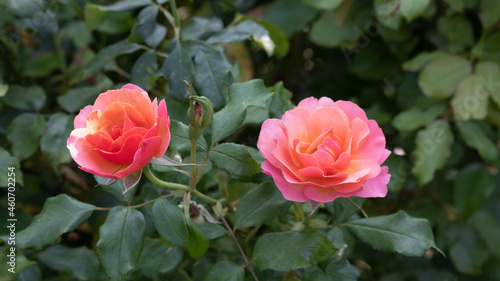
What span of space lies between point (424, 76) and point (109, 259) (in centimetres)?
84

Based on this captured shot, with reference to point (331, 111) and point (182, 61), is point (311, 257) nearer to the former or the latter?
point (331, 111)

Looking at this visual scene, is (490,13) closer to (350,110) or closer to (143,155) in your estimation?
(350,110)

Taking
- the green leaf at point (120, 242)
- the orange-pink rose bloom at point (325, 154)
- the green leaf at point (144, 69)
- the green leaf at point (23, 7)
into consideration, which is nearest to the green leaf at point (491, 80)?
the orange-pink rose bloom at point (325, 154)

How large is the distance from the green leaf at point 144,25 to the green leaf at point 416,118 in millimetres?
627

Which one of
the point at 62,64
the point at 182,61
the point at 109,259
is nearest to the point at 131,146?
the point at 109,259

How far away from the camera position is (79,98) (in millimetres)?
923

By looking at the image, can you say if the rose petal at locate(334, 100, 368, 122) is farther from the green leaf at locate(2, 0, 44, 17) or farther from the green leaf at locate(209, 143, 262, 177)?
the green leaf at locate(2, 0, 44, 17)

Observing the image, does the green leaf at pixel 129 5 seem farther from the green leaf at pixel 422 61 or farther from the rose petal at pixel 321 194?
the green leaf at pixel 422 61

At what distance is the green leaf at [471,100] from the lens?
40.0 inches

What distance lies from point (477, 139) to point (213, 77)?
2.36 feet

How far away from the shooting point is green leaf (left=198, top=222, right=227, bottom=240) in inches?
24.6

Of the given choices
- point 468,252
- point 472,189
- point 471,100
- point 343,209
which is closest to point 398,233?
point 343,209

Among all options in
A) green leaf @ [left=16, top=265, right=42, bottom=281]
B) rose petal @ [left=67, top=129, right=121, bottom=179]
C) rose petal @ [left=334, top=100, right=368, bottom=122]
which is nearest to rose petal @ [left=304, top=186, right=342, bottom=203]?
Answer: rose petal @ [left=334, top=100, right=368, bottom=122]

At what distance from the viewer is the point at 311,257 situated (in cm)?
56
